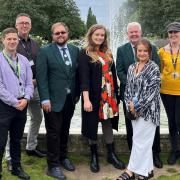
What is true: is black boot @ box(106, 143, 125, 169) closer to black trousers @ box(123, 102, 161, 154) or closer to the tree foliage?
black trousers @ box(123, 102, 161, 154)

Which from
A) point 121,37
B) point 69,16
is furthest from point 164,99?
point 69,16

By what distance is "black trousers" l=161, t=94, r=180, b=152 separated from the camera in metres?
4.96

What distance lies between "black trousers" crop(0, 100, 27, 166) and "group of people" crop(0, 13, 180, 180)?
11 mm

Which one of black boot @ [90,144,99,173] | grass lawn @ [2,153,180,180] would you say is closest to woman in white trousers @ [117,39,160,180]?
grass lawn @ [2,153,180,180]

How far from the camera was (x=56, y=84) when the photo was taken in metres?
4.71

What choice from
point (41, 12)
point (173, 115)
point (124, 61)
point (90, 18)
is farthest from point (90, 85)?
point (90, 18)

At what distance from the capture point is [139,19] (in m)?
51.7

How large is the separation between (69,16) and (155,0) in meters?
11.8

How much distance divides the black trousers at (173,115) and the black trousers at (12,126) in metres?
1.85

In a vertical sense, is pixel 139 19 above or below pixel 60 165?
above

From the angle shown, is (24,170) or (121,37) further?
(121,37)

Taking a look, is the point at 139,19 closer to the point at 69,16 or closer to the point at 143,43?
the point at 69,16

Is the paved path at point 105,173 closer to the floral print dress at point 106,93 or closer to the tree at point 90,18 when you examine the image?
the floral print dress at point 106,93

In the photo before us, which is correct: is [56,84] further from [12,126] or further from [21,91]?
[12,126]
